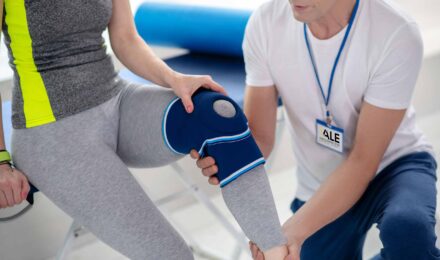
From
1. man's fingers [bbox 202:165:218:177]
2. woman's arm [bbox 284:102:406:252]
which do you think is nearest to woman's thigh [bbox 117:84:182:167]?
man's fingers [bbox 202:165:218:177]

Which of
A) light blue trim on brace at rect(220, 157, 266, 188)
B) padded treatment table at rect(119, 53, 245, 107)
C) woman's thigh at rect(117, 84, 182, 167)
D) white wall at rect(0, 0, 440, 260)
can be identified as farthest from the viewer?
white wall at rect(0, 0, 440, 260)

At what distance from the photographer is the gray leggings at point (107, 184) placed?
3.96 feet

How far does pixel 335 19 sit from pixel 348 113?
24 centimetres

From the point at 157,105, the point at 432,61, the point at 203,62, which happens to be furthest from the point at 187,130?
the point at 432,61

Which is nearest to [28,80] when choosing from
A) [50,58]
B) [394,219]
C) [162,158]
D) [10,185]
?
[50,58]

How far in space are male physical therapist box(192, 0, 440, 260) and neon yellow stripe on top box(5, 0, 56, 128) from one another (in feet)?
1.14

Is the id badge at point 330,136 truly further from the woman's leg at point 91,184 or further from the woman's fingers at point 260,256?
the woman's leg at point 91,184

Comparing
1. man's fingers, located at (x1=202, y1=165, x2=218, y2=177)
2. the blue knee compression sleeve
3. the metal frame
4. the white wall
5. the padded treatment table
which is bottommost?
the white wall

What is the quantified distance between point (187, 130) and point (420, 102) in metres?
2.30

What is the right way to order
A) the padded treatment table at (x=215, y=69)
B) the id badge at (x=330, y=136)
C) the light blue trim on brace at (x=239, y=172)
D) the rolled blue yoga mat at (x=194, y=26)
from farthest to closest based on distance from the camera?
the rolled blue yoga mat at (x=194, y=26) < the padded treatment table at (x=215, y=69) < the id badge at (x=330, y=136) < the light blue trim on brace at (x=239, y=172)

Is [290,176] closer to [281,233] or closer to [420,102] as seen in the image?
[420,102]

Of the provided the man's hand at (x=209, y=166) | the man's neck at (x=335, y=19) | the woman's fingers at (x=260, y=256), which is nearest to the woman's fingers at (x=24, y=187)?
the man's hand at (x=209, y=166)

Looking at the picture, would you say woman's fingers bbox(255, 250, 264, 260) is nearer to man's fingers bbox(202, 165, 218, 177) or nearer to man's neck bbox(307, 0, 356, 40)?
man's fingers bbox(202, 165, 218, 177)

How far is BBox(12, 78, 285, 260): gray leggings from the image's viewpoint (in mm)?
1206
